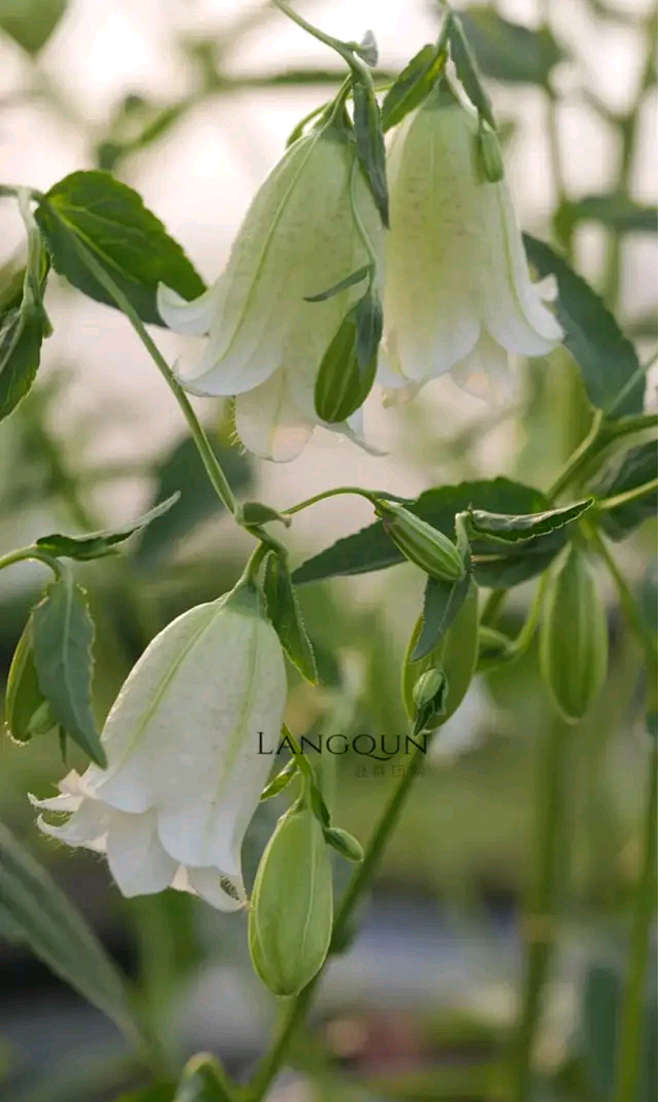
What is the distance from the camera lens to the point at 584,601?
34cm

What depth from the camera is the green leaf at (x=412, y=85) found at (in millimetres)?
284

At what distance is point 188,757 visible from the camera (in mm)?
285

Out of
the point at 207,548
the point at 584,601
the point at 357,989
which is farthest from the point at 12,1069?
the point at 584,601

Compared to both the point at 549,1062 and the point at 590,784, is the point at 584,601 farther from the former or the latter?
the point at 549,1062

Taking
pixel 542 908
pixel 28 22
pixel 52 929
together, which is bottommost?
pixel 542 908

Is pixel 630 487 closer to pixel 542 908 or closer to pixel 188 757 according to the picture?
pixel 188 757

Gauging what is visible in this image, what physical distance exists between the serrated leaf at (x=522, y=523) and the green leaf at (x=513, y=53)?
0.98ft

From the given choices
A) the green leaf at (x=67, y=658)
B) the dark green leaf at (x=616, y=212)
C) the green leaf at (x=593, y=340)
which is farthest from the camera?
the dark green leaf at (x=616, y=212)

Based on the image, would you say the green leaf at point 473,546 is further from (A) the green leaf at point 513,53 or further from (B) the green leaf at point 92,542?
(A) the green leaf at point 513,53

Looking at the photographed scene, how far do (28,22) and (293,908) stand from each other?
368mm

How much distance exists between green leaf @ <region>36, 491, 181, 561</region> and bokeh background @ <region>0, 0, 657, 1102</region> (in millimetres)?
160

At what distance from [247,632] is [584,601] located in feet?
0.33

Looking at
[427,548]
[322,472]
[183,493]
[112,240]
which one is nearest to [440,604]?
[427,548]

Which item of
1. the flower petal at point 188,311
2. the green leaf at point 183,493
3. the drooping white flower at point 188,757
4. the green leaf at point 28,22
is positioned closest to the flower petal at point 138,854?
the drooping white flower at point 188,757
